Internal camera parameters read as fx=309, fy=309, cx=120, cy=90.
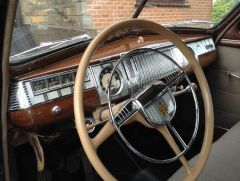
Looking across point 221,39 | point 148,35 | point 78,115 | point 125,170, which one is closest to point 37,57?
point 78,115

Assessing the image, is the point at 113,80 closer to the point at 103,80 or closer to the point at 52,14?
the point at 103,80

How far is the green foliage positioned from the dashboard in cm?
96

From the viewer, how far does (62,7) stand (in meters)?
2.13

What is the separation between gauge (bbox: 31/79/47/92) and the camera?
1226 mm

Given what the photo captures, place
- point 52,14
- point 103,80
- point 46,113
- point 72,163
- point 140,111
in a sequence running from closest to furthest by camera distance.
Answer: point 140,111 < point 46,113 < point 103,80 < point 72,163 < point 52,14

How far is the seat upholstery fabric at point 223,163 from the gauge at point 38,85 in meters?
0.72

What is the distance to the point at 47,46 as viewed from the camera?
4.79 ft

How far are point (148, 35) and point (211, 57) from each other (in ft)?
2.12

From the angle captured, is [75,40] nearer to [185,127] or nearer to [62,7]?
[62,7]

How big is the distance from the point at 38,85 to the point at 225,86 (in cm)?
167

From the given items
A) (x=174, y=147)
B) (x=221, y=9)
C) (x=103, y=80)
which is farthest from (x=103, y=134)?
(x=221, y=9)

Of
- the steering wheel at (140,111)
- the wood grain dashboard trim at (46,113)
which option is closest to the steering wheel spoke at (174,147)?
the steering wheel at (140,111)

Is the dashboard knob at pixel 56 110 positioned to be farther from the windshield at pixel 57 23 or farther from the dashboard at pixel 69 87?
the windshield at pixel 57 23

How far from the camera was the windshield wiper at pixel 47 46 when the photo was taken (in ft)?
4.41
